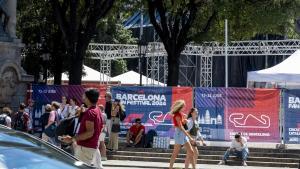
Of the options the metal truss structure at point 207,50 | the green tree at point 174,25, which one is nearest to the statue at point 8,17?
the green tree at point 174,25

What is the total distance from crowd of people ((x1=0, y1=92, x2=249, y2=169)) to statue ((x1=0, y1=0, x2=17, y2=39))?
405 centimetres

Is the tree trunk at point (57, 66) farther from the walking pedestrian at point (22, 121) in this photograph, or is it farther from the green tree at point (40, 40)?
the walking pedestrian at point (22, 121)

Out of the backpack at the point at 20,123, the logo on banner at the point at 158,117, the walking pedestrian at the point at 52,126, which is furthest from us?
the logo on banner at the point at 158,117

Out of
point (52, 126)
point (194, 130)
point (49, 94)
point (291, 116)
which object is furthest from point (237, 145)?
point (49, 94)

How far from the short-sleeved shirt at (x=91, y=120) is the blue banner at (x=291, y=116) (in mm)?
11584

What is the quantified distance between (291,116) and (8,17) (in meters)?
11.8

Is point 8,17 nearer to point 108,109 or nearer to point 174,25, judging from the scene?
point 174,25

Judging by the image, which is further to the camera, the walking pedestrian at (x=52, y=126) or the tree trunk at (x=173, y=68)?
the tree trunk at (x=173, y=68)

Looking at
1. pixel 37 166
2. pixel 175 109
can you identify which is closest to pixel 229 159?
pixel 175 109

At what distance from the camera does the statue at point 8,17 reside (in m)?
25.4

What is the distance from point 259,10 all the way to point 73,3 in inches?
296

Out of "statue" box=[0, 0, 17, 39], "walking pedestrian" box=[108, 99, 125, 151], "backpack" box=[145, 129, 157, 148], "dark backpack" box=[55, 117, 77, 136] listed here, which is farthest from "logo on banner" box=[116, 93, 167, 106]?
"dark backpack" box=[55, 117, 77, 136]

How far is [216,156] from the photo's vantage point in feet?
65.4

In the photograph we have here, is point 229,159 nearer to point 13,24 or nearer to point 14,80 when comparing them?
point 14,80
